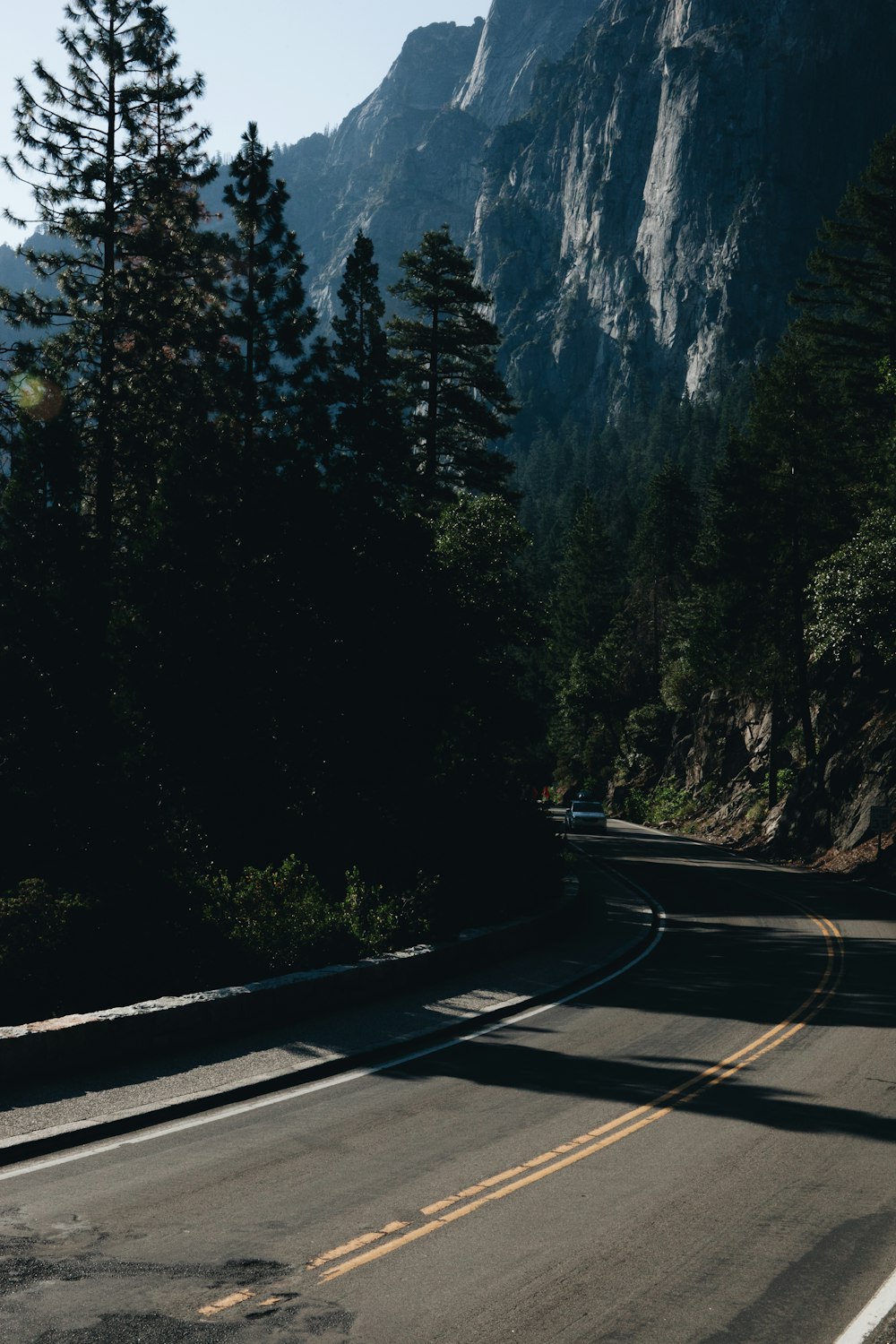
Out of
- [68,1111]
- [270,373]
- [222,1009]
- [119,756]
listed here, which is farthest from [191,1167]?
[270,373]

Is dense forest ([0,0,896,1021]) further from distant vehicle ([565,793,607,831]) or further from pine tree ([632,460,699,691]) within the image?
pine tree ([632,460,699,691])

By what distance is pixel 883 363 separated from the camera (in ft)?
111

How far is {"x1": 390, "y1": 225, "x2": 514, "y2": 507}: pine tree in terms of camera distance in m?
44.3

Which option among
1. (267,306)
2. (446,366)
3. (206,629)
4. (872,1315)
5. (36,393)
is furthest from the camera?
(446,366)

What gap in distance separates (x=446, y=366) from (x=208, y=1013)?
117 ft

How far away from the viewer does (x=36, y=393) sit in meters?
29.9

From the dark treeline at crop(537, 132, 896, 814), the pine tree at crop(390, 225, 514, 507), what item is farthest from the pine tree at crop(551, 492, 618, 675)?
the pine tree at crop(390, 225, 514, 507)

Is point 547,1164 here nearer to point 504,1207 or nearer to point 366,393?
point 504,1207

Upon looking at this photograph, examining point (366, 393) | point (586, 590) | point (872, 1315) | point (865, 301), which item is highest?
point (865, 301)

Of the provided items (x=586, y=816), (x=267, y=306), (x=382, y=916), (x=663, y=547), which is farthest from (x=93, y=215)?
(x=663, y=547)

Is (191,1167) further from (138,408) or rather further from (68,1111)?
(138,408)

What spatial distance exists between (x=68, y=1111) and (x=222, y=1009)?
301 centimetres

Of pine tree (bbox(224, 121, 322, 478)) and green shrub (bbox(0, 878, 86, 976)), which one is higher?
pine tree (bbox(224, 121, 322, 478))

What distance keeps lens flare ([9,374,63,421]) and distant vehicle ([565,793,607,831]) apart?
A: 36.2 metres
